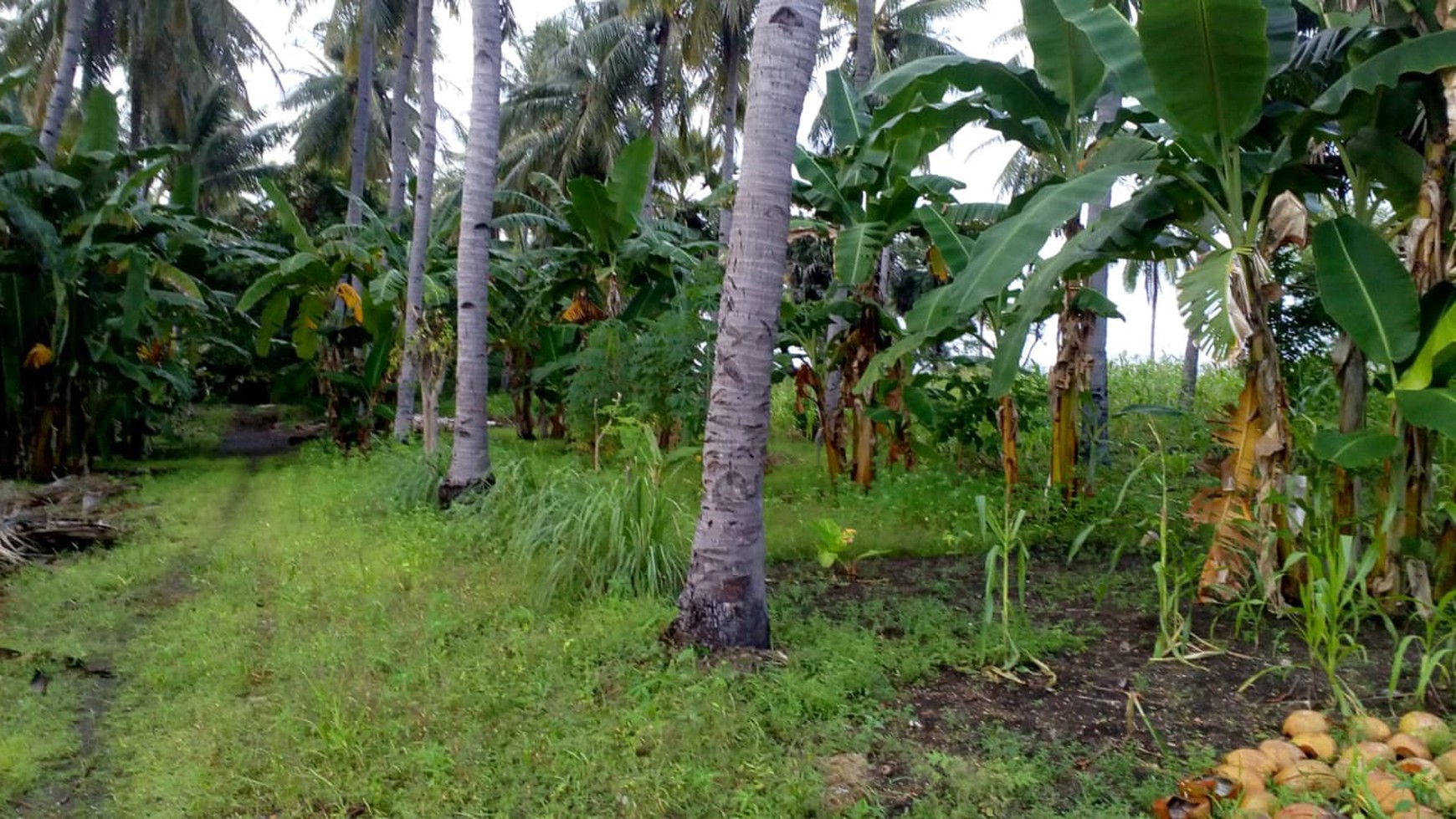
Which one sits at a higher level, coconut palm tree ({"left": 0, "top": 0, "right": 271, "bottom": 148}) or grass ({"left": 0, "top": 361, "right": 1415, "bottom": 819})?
coconut palm tree ({"left": 0, "top": 0, "right": 271, "bottom": 148})

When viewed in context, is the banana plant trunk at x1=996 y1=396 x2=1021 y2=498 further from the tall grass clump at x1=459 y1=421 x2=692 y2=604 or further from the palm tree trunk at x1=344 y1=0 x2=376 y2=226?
the palm tree trunk at x1=344 y1=0 x2=376 y2=226

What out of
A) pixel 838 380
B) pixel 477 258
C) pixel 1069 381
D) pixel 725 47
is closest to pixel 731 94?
pixel 725 47

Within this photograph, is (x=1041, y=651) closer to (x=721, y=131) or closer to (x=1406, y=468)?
(x=1406, y=468)

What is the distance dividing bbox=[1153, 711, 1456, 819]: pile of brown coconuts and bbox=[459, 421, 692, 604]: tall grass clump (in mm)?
3068

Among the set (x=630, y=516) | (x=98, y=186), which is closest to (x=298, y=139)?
(x=98, y=186)

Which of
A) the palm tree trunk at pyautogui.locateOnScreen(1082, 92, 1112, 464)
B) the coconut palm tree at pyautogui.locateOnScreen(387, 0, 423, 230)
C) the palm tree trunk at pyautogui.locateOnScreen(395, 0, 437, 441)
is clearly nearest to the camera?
the palm tree trunk at pyautogui.locateOnScreen(1082, 92, 1112, 464)

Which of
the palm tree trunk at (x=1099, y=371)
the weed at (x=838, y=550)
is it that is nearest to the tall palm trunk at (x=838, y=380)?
the palm tree trunk at (x=1099, y=371)

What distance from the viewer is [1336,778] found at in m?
3.22

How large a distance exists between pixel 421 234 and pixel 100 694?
21.9ft

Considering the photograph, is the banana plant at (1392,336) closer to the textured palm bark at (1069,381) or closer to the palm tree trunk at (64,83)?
the textured palm bark at (1069,381)

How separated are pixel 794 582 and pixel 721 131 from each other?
66.9ft

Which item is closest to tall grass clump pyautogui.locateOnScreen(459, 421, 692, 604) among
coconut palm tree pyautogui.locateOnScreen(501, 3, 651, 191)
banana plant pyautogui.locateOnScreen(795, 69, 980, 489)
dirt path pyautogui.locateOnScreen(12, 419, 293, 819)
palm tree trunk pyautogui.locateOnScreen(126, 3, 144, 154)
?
dirt path pyautogui.locateOnScreen(12, 419, 293, 819)

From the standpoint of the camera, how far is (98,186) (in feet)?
34.7

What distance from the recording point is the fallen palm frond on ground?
7.13 meters
